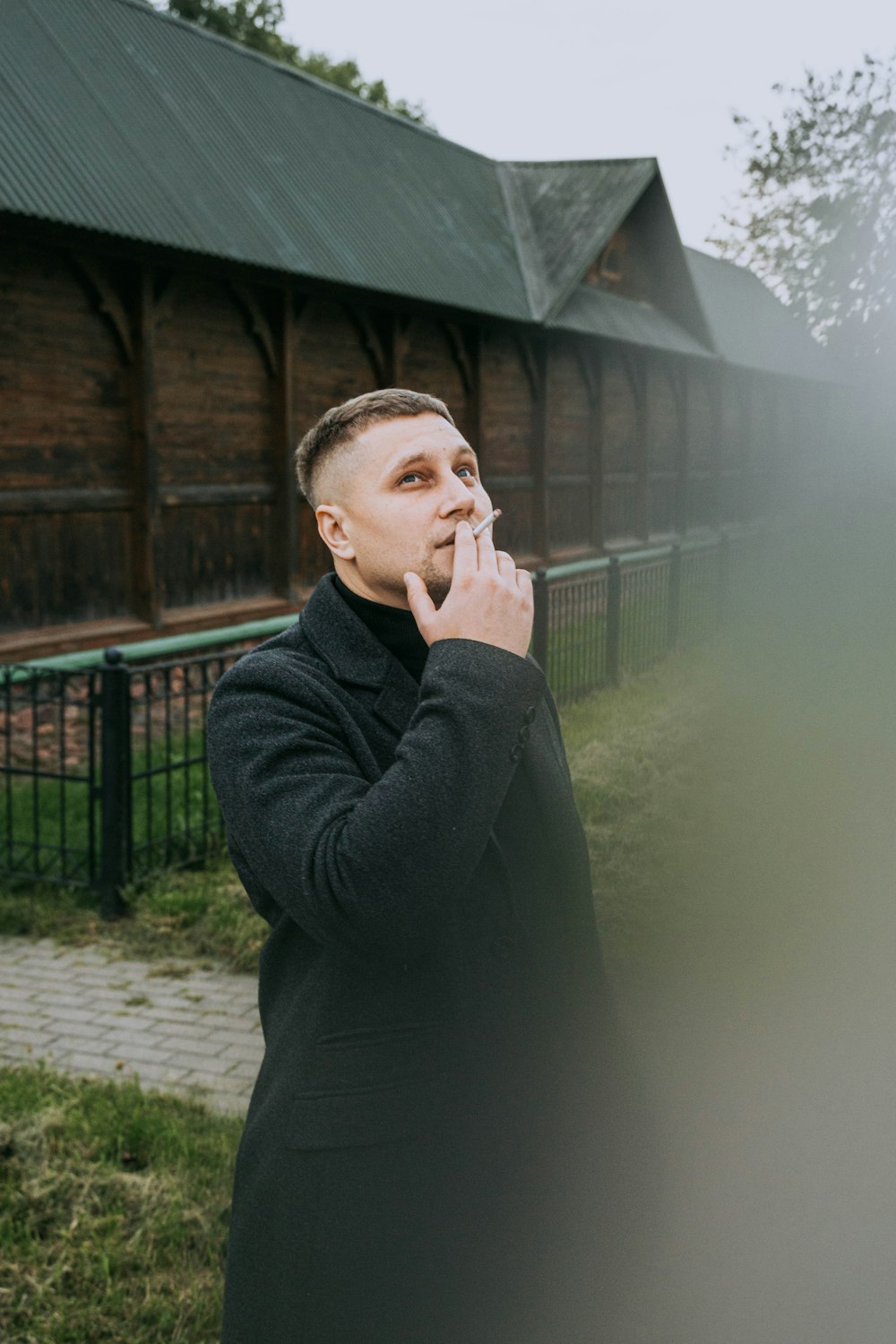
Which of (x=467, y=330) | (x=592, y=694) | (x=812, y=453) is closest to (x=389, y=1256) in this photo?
(x=592, y=694)

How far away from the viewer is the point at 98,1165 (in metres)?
3.61

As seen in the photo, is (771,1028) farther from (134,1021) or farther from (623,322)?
(623,322)

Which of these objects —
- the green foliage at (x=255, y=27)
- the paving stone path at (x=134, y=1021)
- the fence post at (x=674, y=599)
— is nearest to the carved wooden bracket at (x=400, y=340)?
the fence post at (x=674, y=599)

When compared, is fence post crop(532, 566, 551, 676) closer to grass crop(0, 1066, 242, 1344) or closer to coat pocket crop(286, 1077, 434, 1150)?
grass crop(0, 1066, 242, 1344)

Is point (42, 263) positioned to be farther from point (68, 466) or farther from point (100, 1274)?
point (100, 1274)

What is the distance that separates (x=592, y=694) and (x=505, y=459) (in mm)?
9762

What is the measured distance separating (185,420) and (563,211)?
1041 cm

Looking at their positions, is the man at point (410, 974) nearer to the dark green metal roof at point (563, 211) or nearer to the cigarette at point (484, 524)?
the cigarette at point (484, 524)

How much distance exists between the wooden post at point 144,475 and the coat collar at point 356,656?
1037 centimetres

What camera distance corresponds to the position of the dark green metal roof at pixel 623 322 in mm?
19516

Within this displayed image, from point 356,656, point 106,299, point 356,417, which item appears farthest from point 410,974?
point 106,299

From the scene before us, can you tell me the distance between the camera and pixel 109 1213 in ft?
11.2

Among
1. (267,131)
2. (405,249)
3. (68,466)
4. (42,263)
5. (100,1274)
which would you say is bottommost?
(100,1274)

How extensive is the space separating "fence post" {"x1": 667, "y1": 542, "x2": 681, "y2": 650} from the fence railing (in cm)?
2
